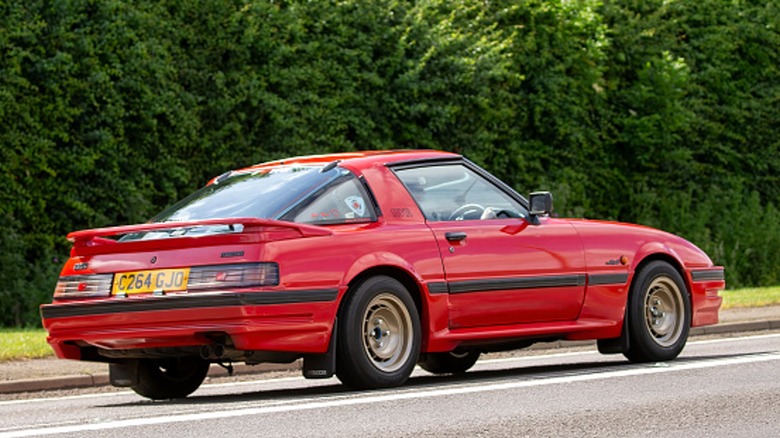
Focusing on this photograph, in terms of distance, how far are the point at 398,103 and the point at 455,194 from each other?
1222 cm

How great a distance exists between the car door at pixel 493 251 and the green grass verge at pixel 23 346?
17.6ft

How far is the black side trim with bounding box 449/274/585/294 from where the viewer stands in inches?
404

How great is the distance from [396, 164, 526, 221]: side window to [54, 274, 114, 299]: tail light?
218 cm

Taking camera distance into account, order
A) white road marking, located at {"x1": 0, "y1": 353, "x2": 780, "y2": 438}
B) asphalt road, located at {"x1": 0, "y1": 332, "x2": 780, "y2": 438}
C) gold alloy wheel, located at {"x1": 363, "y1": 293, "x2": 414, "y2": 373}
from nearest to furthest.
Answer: asphalt road, located at {"x1": 0, "y1": 332, "x2": 780, "y2": 438}, white road marking, located at {"x1": 0, "y1": 353, "x2": 780, "y2": 438}, gold alloy wheel, located at {"x1": 363, "y1": 293, "x2": 414, "y2": 373}

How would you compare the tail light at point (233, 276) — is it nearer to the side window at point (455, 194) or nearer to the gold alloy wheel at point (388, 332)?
the gold alloy wheel at point (388, 332)

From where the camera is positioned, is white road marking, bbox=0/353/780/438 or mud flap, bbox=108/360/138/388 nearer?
white road marking, bbox=0/353/780/438

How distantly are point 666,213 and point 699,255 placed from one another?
15.4 meters

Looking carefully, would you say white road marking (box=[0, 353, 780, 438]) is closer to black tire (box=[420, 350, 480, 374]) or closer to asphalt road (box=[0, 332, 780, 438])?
asphalt road (box=[0, 332, 780, 438])

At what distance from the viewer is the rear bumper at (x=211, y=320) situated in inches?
358

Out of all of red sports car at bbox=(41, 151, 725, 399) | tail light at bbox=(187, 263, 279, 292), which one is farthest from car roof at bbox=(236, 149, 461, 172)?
tail light at bbox=(187, 263, 279, 292)

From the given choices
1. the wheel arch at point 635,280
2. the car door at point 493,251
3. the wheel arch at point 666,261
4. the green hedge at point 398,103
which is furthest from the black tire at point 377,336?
the green hedge at point 398,103

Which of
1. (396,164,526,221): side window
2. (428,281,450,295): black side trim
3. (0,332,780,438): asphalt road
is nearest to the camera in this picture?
(0,332,780,438): asphalt road

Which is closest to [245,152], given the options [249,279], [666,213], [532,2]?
[532,2]

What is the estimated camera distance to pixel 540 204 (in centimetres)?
1088
